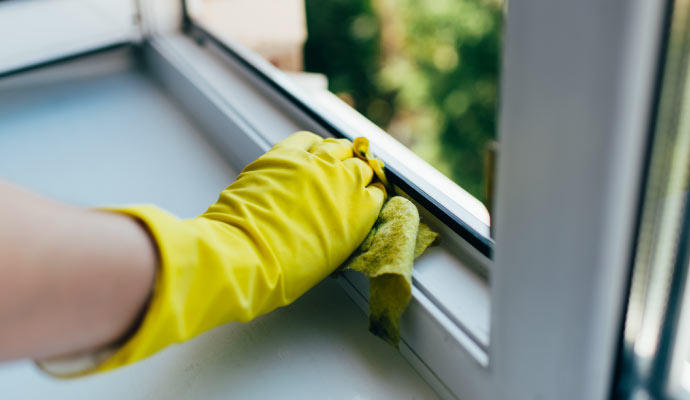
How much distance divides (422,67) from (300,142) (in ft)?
19.9

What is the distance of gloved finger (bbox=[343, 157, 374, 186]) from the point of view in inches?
27.0

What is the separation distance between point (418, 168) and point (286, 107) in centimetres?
29

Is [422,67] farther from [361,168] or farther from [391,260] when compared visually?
[391,260]

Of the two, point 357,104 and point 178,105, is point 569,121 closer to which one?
point 178,105

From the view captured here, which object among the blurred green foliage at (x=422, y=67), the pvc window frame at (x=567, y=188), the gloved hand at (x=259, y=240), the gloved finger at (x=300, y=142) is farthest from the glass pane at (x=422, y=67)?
the pvc window frame at (x=567, y=188)

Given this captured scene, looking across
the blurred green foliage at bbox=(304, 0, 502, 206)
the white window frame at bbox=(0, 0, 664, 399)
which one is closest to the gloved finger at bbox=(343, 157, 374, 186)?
the white window frame at bbox=(0, 0, 664, 399)

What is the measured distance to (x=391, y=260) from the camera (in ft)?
1.99

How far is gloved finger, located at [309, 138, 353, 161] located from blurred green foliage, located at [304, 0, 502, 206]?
5292 millimetres

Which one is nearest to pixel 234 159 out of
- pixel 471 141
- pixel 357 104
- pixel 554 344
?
pixel 554 344

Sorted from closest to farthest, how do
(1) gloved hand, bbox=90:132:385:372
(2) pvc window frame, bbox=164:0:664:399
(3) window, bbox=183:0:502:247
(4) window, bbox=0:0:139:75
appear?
(2) pvc window frame, bbox=164:0:664:399, (1) gloved hand, bbox=90:132:385:372, (4) window, bbox=0:0:139:75, (3) window, bbox=183:0:502:247

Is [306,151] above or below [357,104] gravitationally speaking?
above

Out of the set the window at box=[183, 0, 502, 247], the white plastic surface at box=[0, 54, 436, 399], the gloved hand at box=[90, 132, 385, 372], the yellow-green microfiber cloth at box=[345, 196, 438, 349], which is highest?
the gloved hand at box=[90, 132, 385, 372]

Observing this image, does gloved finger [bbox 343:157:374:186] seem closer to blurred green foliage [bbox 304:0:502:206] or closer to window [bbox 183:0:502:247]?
window [bbox 183:0:502:247]

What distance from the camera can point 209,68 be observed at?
1.17 meters
